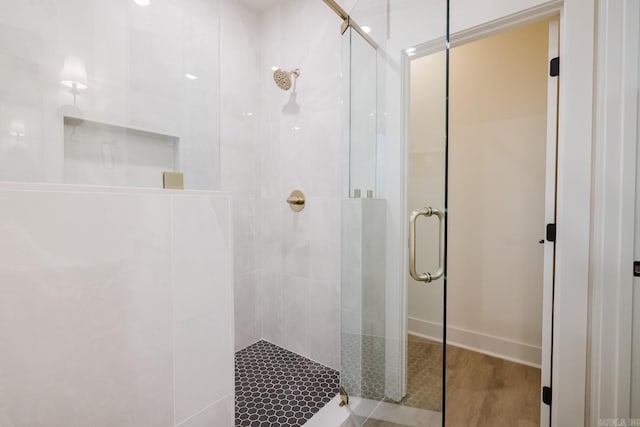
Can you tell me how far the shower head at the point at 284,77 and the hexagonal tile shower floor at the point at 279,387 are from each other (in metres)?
1.81

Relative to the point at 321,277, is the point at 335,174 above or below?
above

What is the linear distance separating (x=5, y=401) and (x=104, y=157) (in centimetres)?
41

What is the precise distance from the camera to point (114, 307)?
0.51 metres

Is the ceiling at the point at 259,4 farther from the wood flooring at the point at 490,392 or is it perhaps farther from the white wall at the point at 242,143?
the wood flooring at the point at 490,392

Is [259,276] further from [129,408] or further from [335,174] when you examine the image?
[129,408]

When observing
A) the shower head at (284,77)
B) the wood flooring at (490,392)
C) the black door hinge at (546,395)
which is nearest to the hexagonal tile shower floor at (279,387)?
the wood flooring at (490,392)

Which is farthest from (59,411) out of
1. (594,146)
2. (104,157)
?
(594,146)

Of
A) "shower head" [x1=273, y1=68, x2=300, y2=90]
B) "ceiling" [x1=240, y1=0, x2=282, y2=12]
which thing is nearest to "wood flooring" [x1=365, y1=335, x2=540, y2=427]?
"shower head" [x1=273, y1=68, x2=300, y2=90]

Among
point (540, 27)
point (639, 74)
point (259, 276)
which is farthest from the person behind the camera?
point (259, 276)

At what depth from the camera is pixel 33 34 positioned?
47 centimetres

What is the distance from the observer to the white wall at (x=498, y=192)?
202cm

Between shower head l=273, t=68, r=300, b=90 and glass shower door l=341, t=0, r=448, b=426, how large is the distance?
0.53m

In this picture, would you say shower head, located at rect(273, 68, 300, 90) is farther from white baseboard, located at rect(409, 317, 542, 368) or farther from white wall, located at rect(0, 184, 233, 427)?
white baseboard, located at rect(409, 317, 542, 368)

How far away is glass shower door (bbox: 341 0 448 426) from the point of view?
3.47 feet
